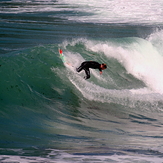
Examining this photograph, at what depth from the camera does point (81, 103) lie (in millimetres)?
11266

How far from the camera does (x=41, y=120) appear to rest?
9281 mm

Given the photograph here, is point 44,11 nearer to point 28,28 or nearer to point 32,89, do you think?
point 28,28

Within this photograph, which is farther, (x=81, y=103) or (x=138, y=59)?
(x=138, y=59)

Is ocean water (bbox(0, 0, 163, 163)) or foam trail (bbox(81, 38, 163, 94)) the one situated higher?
foam trail (bbox(81, 38, 163, 94))

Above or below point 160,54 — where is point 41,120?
below

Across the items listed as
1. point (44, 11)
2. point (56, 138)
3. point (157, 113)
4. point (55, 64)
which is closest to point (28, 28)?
point (44, 11)

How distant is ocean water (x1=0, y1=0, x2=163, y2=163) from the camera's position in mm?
7020

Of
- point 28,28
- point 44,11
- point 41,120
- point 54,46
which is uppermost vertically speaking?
point 44,11

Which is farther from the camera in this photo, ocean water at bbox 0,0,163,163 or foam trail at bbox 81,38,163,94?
foam trail at bbox 81,38,163,94

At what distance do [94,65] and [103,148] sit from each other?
15.9 feet

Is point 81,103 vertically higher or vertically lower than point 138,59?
lower

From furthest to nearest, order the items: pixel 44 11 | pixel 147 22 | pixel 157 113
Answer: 1. pixel 44 11
2. pixel 147 22
3. pixel 157 113

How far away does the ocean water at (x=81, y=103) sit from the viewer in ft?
23.0

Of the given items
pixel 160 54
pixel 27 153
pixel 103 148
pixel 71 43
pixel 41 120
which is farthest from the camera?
pixel 160 54
